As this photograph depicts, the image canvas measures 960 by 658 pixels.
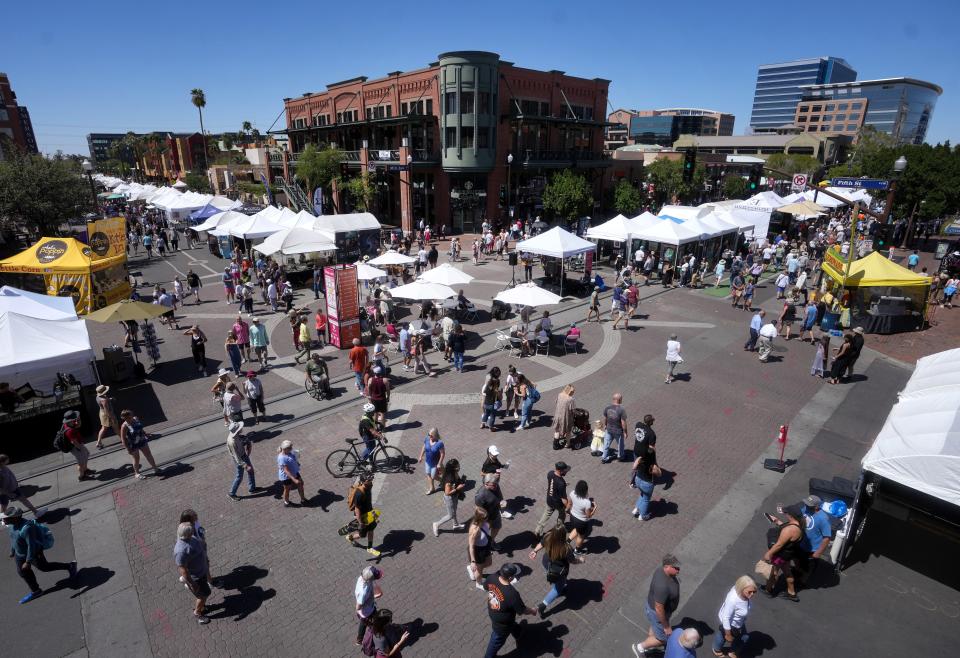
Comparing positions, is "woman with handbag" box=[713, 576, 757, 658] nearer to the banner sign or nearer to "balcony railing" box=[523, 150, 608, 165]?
the banner sign

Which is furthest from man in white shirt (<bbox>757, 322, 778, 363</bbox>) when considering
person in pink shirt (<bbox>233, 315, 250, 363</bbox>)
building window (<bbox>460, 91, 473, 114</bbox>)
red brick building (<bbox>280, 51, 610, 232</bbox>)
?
building window (<bbox>460, 91, 473, 114</bbox>)

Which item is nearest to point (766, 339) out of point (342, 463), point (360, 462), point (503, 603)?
point (360, 462)

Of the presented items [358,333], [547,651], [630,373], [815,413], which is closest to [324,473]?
[547,651]

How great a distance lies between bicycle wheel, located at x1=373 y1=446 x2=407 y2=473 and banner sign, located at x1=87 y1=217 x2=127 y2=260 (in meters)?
16.8

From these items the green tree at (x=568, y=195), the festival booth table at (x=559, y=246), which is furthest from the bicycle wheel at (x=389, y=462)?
the green tree at (x=568, y=195)

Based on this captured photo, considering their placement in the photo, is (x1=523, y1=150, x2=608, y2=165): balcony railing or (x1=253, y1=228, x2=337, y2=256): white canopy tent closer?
(x1=253, y1=228, x2=337, y2=256): white canopy tent

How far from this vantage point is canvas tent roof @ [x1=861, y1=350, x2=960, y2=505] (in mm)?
6453

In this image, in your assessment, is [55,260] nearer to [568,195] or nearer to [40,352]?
[40,352]

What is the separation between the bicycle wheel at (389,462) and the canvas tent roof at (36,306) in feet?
31.8

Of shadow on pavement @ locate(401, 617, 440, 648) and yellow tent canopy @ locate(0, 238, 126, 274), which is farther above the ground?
yellow tent canopy @ locate(0, 238, 126, 274)

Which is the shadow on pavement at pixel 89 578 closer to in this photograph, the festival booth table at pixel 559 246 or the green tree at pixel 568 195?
the festival booth table at pixel 559 246

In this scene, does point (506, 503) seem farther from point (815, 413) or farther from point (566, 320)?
point (566, 320)

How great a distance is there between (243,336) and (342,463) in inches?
288

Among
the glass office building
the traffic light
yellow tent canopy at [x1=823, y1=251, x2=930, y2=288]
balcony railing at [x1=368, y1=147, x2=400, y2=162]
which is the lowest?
yellow tent canopy at [x1=823, y1=251, x2=930, y2=288]
